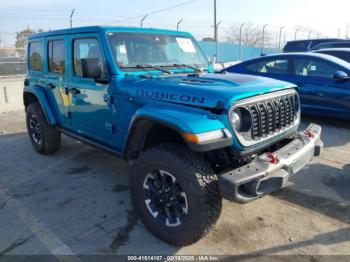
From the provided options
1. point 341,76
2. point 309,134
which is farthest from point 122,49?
point 341,76

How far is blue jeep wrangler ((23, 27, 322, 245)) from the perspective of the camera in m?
2.67

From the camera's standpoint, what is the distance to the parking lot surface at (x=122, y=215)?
2.99 meters

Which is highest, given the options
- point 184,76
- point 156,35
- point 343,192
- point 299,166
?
point 156,35

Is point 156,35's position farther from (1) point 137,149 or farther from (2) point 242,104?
(2) point 242,104

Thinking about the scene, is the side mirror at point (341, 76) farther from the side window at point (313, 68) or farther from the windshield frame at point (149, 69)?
the windshield frame at point (149, 69)

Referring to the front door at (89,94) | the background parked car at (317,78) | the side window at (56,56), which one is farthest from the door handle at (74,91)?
the background parked car at (317,78)

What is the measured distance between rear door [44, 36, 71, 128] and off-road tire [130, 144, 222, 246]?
6.83 ft

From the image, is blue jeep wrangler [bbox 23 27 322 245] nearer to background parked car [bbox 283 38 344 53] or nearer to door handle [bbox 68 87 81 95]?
door handle [bbox 68 87 81 95]

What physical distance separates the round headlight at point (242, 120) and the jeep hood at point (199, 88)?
0.43ft

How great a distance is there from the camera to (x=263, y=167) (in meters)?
2.67

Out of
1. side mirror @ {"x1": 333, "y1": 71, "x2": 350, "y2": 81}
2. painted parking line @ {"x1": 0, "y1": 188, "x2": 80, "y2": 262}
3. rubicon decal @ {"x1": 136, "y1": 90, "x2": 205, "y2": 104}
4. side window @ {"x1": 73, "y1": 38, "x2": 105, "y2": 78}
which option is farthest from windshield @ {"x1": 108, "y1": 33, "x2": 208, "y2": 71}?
side mirror @ {"x1": 333, "y1": 71, "x2": 350, "y2": 81}

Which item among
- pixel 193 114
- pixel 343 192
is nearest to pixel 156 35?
pixel 193 114

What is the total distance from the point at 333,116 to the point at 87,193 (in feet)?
16.6

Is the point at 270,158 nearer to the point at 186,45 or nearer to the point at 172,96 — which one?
the point at 172,96
